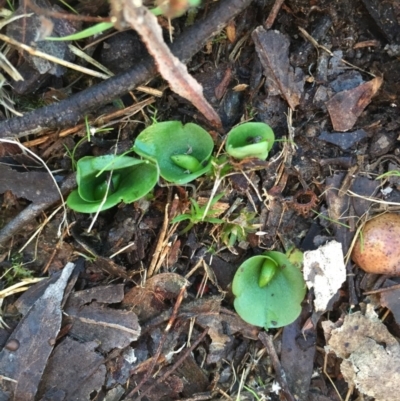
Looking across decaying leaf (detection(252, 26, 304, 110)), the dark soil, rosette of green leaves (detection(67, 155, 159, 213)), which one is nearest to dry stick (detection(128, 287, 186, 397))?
the dark soil

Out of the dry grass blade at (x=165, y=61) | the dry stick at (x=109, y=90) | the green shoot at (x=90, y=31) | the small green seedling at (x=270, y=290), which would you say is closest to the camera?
the dry grass blade at (x=165, y=61)

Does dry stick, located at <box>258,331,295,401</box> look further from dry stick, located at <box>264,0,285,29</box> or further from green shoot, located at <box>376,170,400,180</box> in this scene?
dry stick, located at <box>264,0,285,29</box>

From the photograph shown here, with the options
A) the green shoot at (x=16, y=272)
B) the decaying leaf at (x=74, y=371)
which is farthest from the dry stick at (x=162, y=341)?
the green shoot at (x=16, y=272)

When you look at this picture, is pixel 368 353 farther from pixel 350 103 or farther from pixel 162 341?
pixel 350 103

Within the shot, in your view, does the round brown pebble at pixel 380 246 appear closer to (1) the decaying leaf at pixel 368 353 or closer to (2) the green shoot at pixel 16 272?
(1) the decaying leaf at pixel 368 353

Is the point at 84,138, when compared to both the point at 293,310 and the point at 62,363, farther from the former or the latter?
the point at 293,310

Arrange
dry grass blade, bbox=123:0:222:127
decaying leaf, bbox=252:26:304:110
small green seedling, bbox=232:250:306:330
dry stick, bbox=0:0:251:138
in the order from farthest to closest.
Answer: small green seedling, bbox=232:250:306:330 < decaying leaf, bbox=252:26:304:110 < dry stick, bbox=0:0:251:138 < dry grass blade, bbox=123:0:222:127
